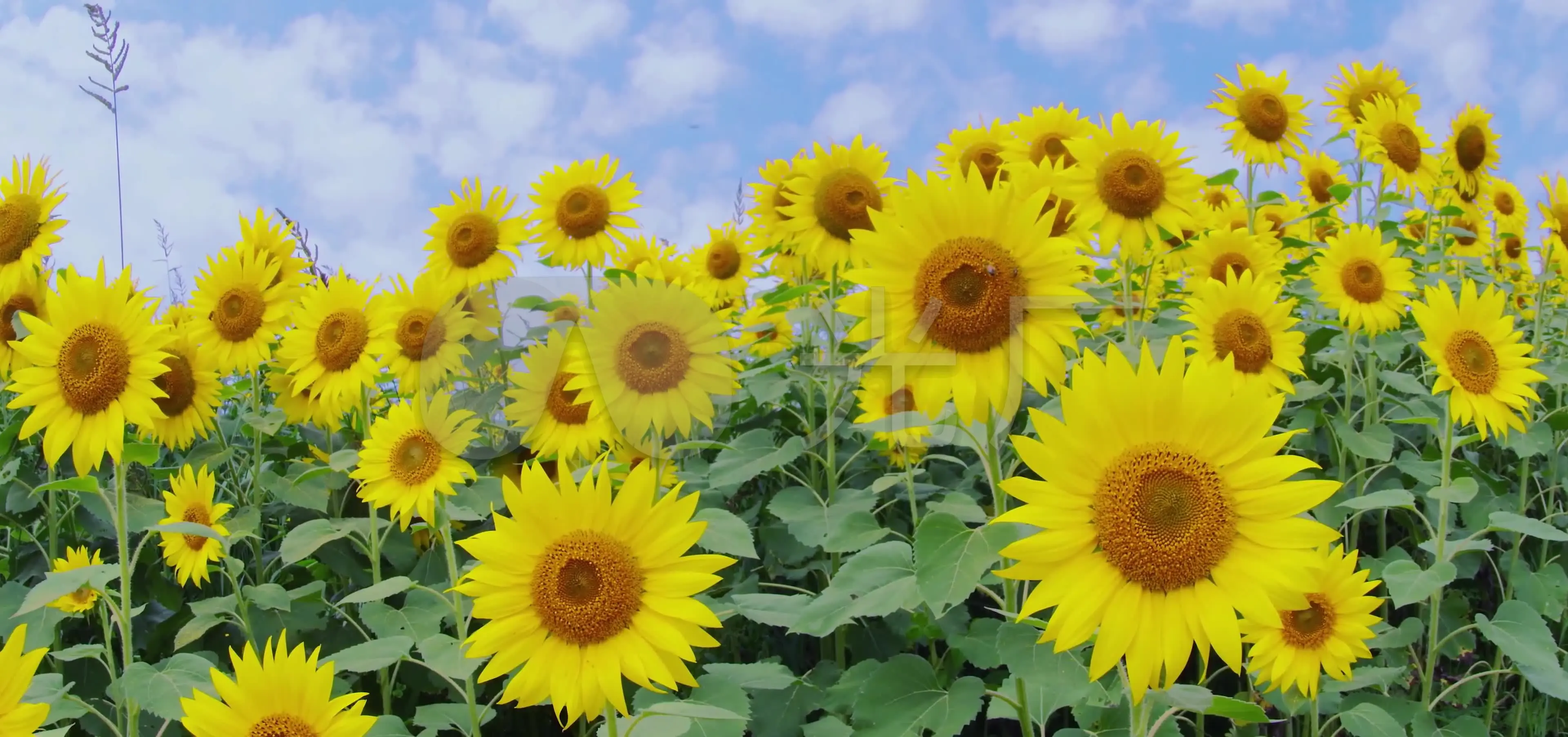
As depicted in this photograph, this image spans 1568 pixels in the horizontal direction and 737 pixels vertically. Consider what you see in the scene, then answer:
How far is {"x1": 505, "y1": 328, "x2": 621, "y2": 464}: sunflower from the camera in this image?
340 centimetres

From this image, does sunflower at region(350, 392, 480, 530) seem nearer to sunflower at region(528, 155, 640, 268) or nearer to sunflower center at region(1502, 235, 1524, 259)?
sunflower at region(528, 155, 640, 268)

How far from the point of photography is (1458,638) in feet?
14.0

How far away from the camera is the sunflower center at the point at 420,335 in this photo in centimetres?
403

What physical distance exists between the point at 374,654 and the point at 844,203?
6.80 feet

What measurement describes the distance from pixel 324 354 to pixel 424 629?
133 cm

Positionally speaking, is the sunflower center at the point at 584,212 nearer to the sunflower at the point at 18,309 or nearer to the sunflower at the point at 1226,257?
the sunflower at the point at 18,309

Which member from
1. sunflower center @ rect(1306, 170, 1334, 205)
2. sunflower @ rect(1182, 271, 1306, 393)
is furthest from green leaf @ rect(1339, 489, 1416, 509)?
sunflower center @ rect(1306, 170, 1334, 205)

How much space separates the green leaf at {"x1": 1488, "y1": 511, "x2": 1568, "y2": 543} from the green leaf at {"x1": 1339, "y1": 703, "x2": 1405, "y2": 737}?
2.01 ft

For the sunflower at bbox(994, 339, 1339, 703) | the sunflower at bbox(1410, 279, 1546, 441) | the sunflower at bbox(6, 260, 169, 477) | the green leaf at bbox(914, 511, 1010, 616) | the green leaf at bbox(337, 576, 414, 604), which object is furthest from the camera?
the sunflower at bbox(1410, 279, 1546, 441)

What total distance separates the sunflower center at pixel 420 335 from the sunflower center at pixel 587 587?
2.12 m

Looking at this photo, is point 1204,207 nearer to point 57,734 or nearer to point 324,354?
point 324,354

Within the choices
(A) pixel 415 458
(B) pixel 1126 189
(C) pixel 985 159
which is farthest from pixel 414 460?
(C) pixel 985 159

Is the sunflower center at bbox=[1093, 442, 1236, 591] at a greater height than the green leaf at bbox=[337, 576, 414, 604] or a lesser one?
greater

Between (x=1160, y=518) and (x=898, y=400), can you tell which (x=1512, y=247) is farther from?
(x=1160, y=518)
